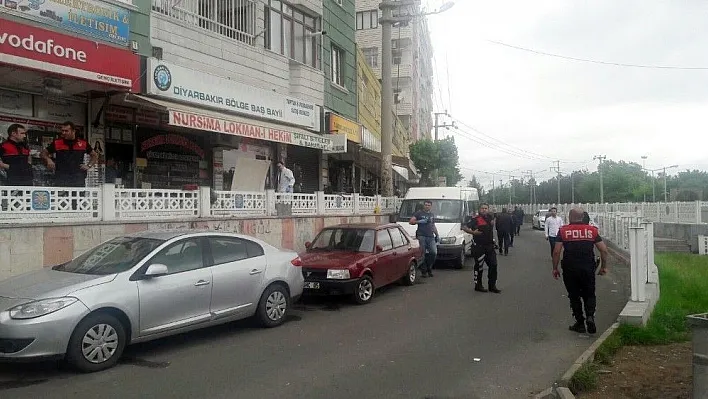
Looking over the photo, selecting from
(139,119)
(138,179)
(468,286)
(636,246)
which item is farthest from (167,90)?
(636,246)

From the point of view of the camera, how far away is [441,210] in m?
17.2

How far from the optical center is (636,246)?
900 cm

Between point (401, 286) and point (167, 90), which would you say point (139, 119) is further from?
point (401, 286)

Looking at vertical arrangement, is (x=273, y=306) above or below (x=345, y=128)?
below

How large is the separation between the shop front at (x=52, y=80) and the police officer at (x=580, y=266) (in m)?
8.82

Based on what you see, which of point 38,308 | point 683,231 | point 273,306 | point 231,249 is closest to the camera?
point 38,308

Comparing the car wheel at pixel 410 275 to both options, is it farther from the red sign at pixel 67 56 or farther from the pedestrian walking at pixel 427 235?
the red sign at pixel 67 56

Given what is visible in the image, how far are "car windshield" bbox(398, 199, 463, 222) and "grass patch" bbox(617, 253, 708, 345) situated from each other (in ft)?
17.8

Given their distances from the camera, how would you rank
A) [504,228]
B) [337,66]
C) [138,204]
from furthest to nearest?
[337,66] < [504,228] < [138,204]

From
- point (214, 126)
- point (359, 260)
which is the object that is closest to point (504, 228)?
point (214, 126)

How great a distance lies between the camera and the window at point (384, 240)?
1164cm

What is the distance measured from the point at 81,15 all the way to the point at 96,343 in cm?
810

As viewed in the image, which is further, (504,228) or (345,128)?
(345,128)

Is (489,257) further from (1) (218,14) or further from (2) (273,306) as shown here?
(1) (218,14)
